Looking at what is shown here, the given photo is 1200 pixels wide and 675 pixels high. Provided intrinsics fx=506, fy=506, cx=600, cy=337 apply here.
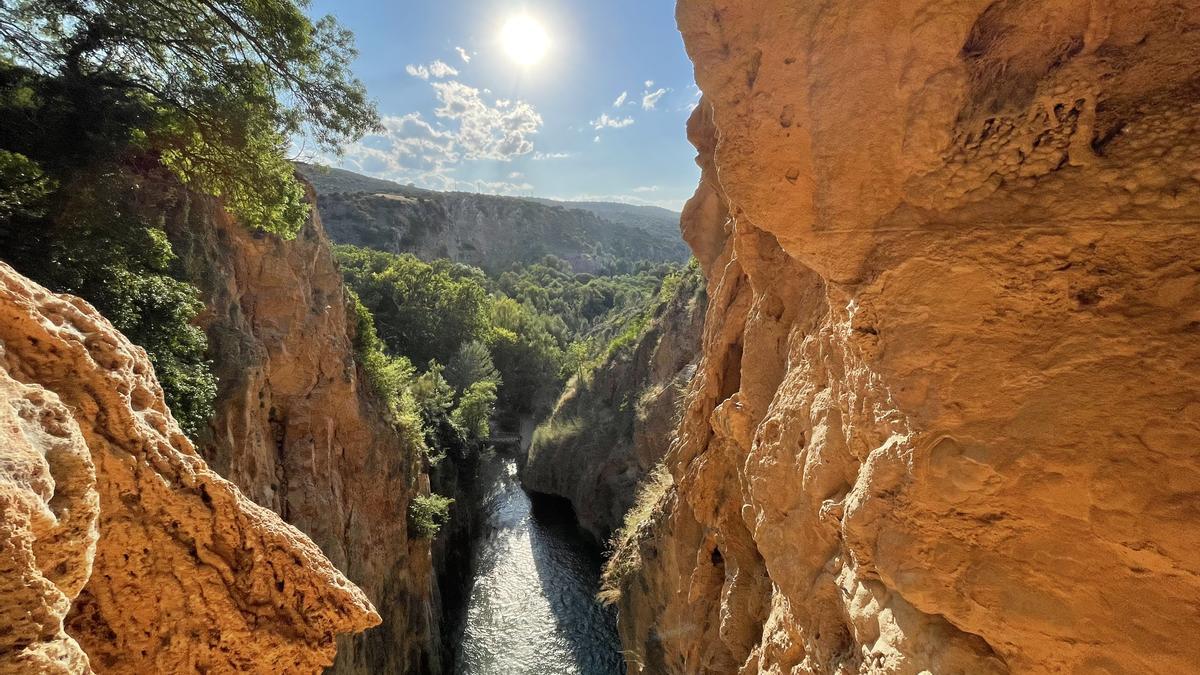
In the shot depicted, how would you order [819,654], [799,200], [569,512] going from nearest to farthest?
[799,200]
[819,654]
[569,512]

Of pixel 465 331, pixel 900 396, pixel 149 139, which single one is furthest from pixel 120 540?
pixel 465 331

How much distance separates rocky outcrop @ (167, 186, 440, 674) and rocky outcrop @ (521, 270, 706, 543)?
10898 millimetres

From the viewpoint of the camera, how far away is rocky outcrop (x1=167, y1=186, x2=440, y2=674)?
29.7ft

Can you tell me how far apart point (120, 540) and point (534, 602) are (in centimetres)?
2079

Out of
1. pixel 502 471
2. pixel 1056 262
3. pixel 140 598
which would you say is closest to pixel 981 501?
pixel 1056 262

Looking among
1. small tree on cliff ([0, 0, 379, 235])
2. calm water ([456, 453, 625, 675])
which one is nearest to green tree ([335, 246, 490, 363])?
calm water ([456, 453, 625, 675])

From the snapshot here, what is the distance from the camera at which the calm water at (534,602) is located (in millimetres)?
18781

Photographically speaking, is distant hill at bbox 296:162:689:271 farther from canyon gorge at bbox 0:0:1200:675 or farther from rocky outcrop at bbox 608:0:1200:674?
rocky outcrop at bbox 608:0:1200:674

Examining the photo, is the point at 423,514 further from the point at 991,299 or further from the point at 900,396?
the point at 991,299

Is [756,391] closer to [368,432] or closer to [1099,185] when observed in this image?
[1099,185]

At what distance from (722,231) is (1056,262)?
899cm

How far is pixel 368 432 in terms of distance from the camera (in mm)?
13625

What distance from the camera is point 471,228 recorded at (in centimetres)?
9594

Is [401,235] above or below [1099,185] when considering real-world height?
above
